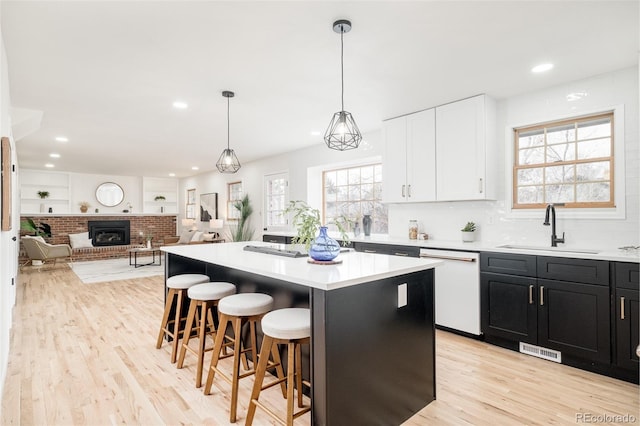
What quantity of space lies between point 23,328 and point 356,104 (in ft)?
14.1

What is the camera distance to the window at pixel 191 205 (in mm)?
10119

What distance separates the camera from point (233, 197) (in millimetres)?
8328

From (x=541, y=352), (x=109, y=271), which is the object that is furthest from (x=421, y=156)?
(x=109, y=271)

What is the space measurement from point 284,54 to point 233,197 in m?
6.06

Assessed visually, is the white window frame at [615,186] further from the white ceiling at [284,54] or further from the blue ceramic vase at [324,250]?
the blue ceramic vase at [324,250]

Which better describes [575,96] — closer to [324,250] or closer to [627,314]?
[627,314]

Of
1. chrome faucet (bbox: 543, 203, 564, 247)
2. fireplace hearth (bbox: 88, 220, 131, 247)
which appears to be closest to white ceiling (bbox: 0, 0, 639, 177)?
chrome faucet (bbox: 543, 203, 564, 247)

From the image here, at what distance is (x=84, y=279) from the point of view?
638 centimetres

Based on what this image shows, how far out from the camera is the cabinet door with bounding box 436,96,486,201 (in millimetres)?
3480

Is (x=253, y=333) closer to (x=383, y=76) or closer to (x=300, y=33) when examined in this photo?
(x=300, y=33)

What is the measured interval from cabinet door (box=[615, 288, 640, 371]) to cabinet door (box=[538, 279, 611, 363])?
6 centimetres

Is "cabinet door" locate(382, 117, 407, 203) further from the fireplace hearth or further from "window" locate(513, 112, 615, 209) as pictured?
the fireplace hearth

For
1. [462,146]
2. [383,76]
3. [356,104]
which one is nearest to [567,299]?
[462,146]

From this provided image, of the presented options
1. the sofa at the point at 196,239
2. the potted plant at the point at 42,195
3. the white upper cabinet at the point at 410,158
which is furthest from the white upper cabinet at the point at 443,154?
the potted plant at the point at 42,195
